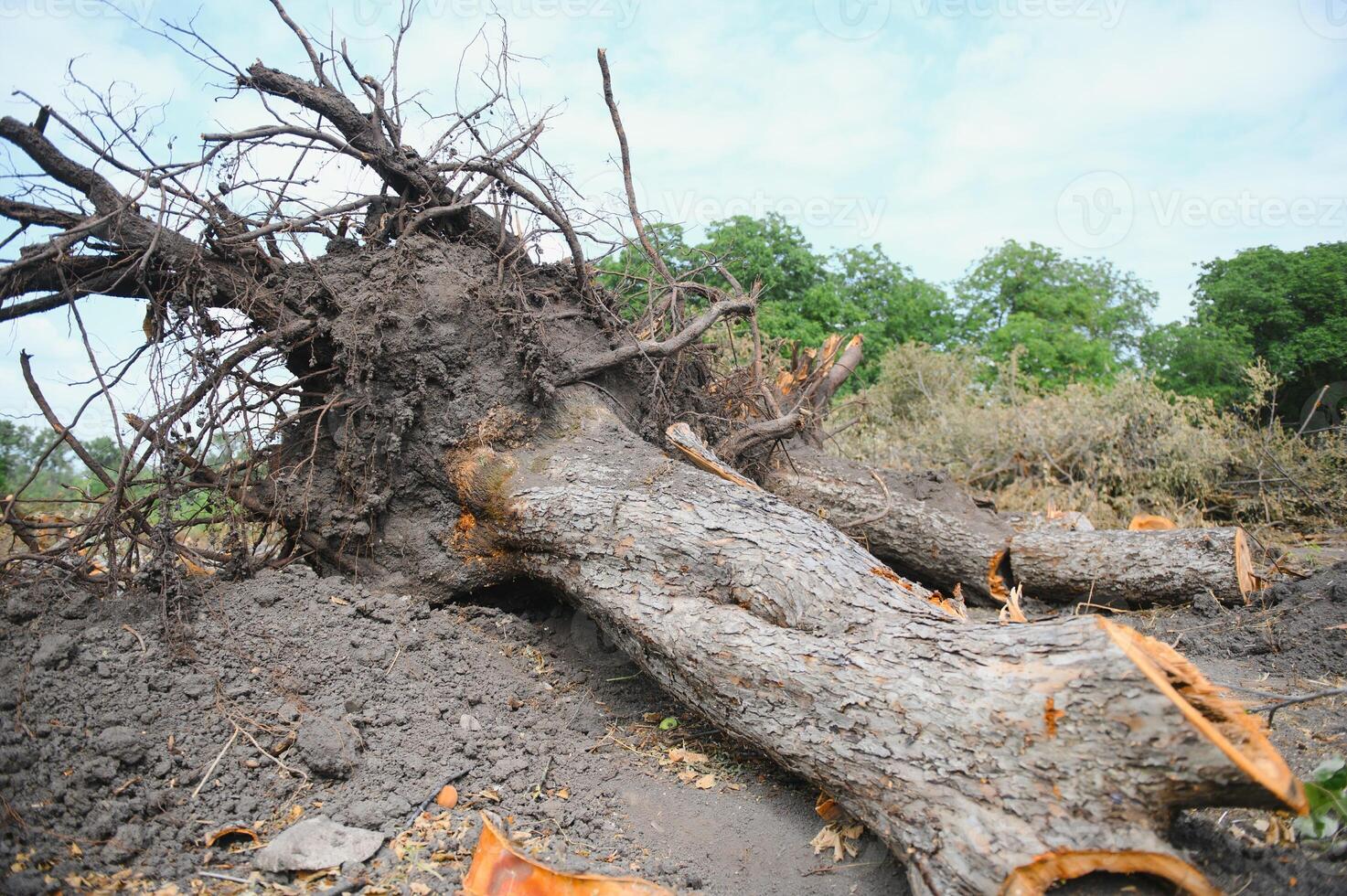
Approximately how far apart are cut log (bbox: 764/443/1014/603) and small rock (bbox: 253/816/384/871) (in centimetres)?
365

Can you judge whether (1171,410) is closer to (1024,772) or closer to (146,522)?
(1024,772)

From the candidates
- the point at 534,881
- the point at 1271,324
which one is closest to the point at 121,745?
the point at 534,881

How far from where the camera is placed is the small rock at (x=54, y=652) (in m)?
2.91

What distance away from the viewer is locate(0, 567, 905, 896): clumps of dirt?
2.43 metres

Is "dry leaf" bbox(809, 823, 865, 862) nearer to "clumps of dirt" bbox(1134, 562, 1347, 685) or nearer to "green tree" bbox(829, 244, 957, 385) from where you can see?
"clumps of dirt" bbox(1134, 562, 1347, 685)

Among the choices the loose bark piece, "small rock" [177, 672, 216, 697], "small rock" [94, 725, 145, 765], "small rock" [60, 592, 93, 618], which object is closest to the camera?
"small rock" [94, 725, 145, 765]

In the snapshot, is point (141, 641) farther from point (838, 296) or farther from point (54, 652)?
point (838, 296)

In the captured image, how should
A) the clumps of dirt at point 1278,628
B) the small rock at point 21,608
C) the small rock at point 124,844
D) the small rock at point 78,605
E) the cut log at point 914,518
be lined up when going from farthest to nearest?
the cut log at point 914,518 → the clumps of dirt at point 1278,628 → the small rock at point 78,605 → the small rock at point 21,608 → the small rock at point 124,844

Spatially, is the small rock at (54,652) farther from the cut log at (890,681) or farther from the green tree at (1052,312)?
the green tree at (1052,312)

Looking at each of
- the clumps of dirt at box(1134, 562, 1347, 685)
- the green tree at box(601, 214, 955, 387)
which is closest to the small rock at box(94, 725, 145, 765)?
the clumps of dirt at box(1134, 562, 1347, 685)

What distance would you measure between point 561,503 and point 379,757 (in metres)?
1.33

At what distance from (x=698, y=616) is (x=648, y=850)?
849 millimetres

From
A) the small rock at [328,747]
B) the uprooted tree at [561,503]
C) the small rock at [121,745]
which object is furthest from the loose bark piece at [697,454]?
the small rock at [121,745]

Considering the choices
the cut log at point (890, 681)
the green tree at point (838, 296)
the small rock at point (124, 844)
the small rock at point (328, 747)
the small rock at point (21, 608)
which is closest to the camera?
the cut log at point (890, 681)
